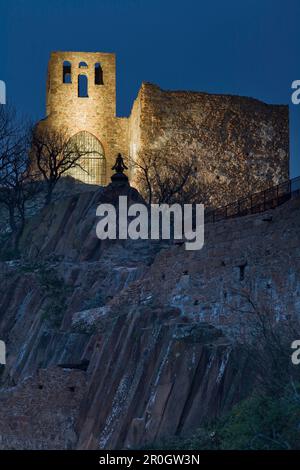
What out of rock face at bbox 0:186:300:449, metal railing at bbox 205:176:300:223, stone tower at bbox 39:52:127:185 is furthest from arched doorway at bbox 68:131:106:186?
metal railing at bbox 205:176:300:223

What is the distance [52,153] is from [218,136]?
1072 centimetres

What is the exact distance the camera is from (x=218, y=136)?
7438cm

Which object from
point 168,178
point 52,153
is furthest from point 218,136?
point 52,153

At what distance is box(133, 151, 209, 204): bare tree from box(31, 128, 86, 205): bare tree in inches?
158

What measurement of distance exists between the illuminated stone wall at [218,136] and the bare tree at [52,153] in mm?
3840

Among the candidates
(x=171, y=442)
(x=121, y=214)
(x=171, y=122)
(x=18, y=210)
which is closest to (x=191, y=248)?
(x=171, y=442)

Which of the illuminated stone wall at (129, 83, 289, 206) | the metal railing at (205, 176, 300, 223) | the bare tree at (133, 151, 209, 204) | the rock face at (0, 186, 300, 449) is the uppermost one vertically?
the illuminated stone wall at (129, 83, 289, 206)

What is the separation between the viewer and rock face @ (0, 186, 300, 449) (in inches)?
1313

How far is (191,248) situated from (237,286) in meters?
3.67

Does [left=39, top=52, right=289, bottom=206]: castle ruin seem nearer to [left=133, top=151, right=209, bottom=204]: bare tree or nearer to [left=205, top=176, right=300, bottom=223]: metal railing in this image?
[left=133, top=151, right=209, bottom=204]: bare tree

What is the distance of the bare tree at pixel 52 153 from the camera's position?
2727 inches

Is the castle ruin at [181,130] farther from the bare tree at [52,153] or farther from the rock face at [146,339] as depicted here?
the rock face at [146,339]

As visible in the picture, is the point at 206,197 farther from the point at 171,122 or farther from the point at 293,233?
the point at 293,233

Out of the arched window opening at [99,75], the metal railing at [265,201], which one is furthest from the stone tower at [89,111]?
the metal railing at [265,201]
